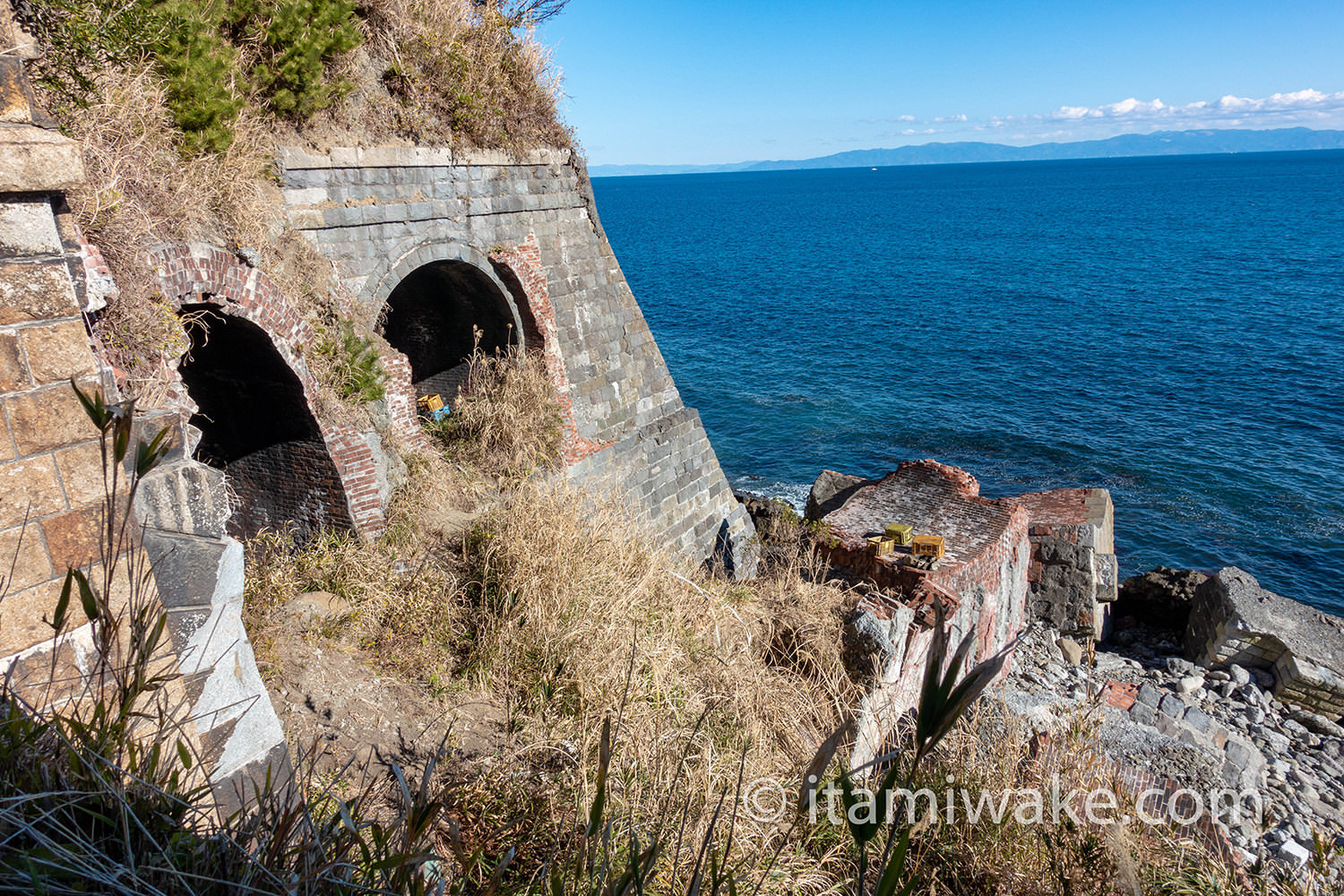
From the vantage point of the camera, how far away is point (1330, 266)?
46.6 metres

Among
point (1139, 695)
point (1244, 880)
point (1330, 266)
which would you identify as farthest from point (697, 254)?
point (1244, 880)

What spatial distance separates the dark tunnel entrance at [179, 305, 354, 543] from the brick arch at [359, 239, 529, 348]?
4.22 feet

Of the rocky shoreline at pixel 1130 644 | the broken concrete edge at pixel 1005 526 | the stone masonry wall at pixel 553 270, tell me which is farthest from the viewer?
the broken concrete edge at pixel 1005 526

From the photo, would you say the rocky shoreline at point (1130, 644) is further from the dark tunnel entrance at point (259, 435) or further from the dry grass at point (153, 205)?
the dry grass at point (153, 205)

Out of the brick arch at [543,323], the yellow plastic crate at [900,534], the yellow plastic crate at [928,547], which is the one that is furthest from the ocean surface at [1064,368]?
the brick arch at [543,323]

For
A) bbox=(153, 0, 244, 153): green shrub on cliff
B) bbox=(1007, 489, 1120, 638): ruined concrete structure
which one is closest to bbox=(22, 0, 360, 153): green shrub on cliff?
bbox=(153, 0, 244, 153): green shrub on cliff

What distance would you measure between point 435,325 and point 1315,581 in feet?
58.8

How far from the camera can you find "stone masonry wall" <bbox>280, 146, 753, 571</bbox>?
7812 millimetres

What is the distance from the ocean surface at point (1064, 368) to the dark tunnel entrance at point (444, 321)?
11.6 m

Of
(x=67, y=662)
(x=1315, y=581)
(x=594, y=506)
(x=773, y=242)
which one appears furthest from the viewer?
(x=773, y=242)

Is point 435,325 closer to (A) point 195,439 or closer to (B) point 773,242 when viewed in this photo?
(A) point 195,439

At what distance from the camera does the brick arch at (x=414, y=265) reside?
8.01 metres

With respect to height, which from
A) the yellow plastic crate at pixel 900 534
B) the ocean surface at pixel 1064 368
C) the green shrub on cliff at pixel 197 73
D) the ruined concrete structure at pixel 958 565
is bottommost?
the ocean surface at pixel 1064 368

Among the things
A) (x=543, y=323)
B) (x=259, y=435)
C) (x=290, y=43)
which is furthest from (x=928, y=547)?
(x=290, y=43)
